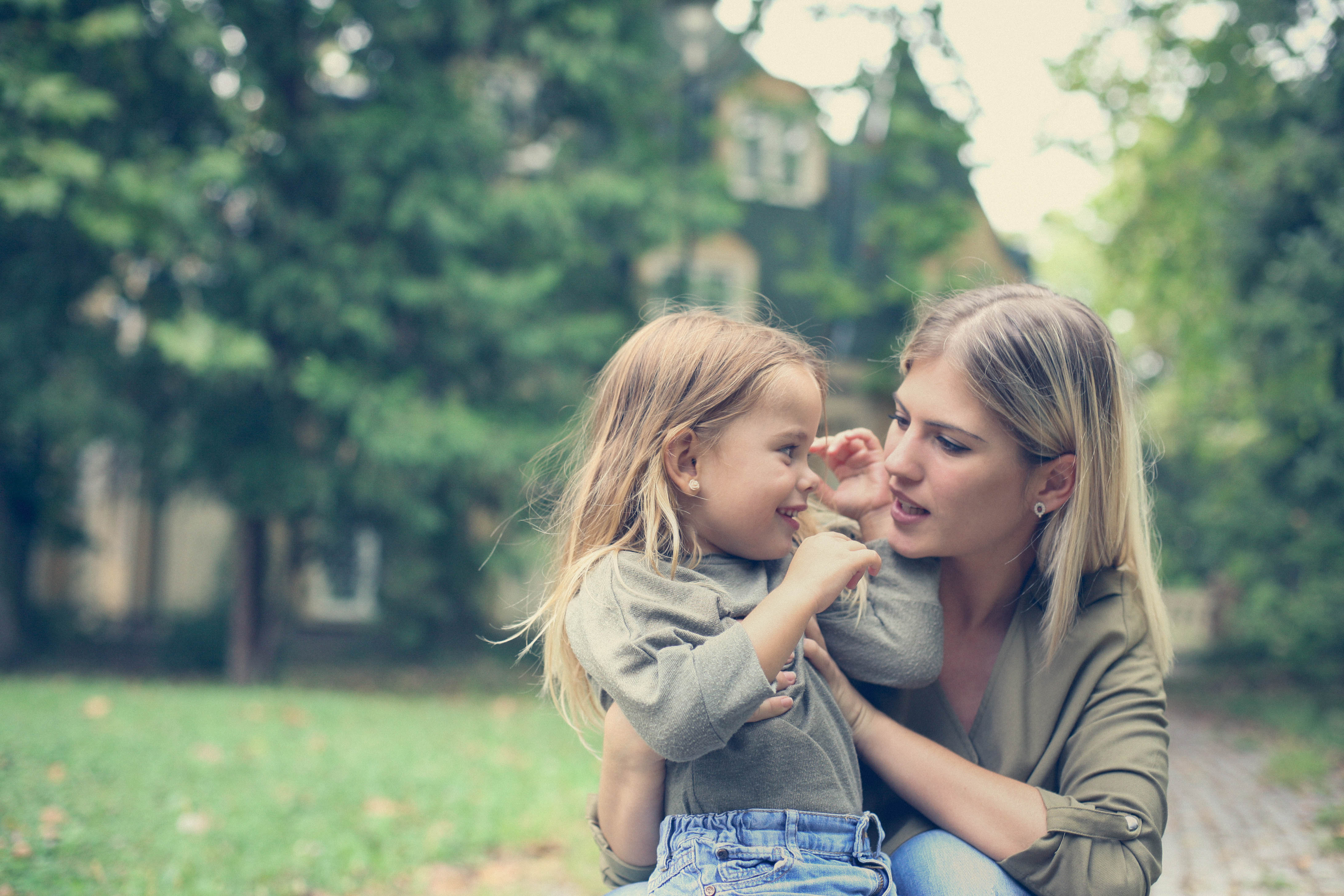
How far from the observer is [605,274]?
11398mm

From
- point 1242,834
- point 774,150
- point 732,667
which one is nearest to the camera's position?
point 732,667

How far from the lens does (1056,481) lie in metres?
2.06

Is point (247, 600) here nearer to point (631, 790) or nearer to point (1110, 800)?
point (631, 790)

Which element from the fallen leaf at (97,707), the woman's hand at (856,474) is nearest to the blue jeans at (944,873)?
the woman's hand at (856,474)

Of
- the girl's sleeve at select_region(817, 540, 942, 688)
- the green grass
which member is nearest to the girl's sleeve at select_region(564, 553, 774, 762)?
the girl's sleeve at select_region(817, 540, 942, 688)

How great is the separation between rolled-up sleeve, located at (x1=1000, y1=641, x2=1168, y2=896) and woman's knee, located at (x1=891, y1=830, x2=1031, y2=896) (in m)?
0.04

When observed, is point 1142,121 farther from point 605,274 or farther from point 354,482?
point 354,482

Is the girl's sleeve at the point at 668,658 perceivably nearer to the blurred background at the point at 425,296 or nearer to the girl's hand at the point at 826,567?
the girl's hand at the point at 826,567

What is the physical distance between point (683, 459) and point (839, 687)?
0.53 meters

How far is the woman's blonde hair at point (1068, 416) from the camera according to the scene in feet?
6.46

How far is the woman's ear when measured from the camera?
6.66 feet

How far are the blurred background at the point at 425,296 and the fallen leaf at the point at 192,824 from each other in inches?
34.5

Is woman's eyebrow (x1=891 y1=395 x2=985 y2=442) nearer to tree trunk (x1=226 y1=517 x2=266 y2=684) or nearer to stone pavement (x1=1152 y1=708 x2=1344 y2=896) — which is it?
stone pavement (x1=1152 y1=708 x2=1344 y2=896)

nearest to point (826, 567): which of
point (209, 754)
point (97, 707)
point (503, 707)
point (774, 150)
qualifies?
point (209, 754)
